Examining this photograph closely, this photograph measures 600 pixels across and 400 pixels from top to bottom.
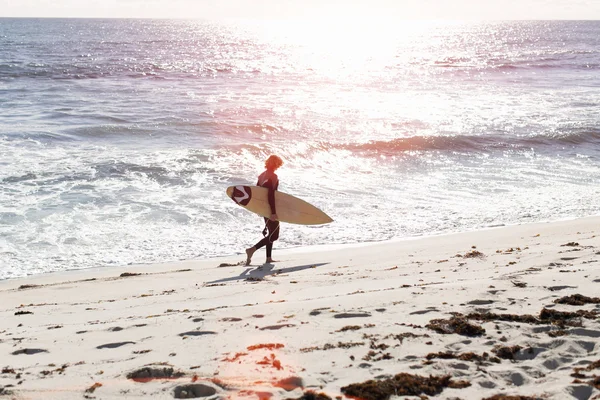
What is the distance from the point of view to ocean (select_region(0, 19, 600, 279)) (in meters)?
9.94

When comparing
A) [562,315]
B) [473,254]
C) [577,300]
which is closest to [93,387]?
[562,315]

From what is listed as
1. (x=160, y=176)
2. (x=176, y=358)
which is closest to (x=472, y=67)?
(x=160, y=176)

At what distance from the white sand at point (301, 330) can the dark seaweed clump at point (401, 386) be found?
72 mm

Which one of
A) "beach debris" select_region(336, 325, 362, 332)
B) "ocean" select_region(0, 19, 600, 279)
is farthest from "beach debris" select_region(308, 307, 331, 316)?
"ocean" select_region(0, 19, 600, 279)

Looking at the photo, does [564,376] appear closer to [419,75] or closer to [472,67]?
[419,75]

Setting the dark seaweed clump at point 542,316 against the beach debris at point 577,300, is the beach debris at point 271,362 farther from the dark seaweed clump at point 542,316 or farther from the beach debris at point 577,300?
the beach debris at point 577,300

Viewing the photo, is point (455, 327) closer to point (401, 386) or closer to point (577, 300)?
point (401, 386)

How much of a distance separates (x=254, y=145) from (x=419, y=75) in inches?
1041

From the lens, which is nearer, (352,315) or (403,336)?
(403,336)

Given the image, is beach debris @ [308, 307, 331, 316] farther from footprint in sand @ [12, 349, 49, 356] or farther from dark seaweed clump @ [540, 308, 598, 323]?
footprint in sand @ [12, 349, 49, 356]

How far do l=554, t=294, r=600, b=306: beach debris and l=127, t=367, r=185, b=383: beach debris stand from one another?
10.0 ft

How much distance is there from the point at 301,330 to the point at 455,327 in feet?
3.66

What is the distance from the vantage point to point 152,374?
12.2 ft

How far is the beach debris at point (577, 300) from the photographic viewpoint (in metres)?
4.76
